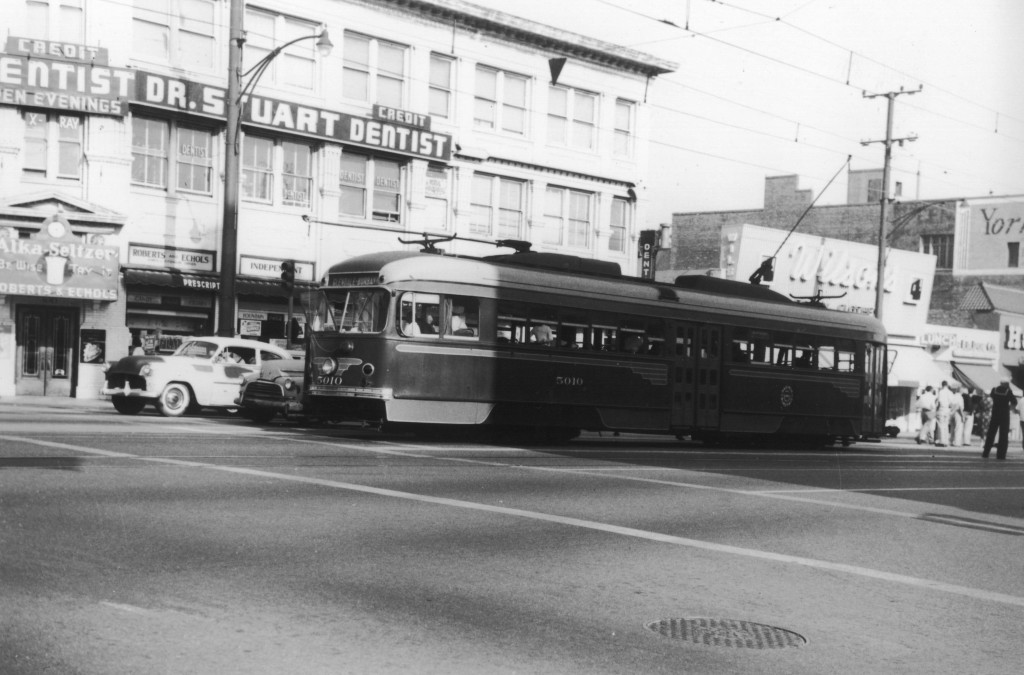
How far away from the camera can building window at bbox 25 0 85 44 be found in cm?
2875

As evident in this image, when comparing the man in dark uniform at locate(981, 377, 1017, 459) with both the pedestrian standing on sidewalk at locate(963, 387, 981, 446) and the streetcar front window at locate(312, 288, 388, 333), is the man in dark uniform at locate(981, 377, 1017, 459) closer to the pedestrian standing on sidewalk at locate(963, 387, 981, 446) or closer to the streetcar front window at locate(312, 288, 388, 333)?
the pedestrian standing on sidewalk at locate(963, 387, 981, 446)

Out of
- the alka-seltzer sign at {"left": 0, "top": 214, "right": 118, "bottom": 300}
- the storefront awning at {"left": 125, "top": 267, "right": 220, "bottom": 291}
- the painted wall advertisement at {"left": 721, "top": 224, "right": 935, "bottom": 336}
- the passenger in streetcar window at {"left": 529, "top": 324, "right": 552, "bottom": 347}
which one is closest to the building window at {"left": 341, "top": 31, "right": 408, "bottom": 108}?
the storefront awning at {"left": 125, "top": 267, "right": 220, "bottom": 291}

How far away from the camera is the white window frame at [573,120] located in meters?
40.4

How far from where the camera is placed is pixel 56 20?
28922 mm

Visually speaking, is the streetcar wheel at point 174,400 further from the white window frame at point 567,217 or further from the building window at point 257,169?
the white window frame at point 567,217

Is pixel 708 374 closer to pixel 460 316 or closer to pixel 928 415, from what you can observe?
pixel 460 316

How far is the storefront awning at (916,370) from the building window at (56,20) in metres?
33.6

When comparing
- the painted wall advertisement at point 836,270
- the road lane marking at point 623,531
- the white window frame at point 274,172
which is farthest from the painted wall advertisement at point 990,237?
the road lane marking at point 623,531

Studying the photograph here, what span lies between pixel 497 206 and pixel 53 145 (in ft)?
47.2

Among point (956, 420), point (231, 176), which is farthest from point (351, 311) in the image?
point (956, 420)

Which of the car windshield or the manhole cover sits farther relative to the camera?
the car windshield

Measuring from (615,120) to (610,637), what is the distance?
3778 centimetres

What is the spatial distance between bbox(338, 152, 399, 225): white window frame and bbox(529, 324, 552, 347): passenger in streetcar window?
15735 millimetres

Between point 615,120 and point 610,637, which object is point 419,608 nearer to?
point 610,637
